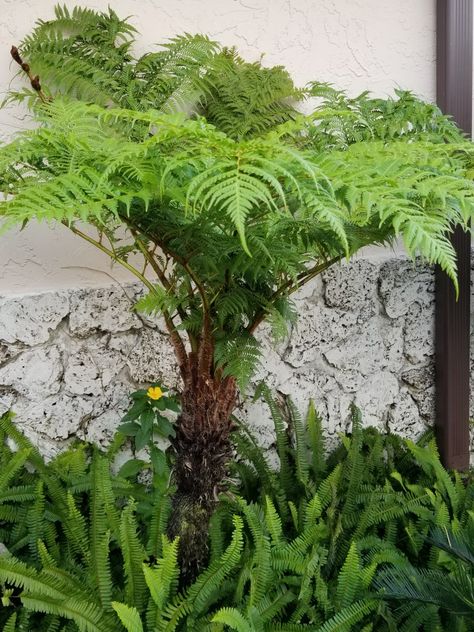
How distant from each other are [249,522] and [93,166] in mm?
992

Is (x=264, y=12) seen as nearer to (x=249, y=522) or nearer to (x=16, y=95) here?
(x=16, y=95)

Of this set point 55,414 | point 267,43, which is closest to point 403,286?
point 267,43

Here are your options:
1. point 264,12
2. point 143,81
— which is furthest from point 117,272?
point 264,12

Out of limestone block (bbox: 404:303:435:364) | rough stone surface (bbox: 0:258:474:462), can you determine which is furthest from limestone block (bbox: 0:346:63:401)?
limestone block (bbox: 404:303:435:364)

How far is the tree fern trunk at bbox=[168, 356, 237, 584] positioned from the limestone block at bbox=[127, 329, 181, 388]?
484 millimetres

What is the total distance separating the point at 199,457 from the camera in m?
1.54

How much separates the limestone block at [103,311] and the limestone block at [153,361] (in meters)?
0.06

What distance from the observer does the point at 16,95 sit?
68.4 inches

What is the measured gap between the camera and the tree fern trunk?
152cm

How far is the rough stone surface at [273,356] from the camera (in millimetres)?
1905

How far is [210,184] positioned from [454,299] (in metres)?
1.63

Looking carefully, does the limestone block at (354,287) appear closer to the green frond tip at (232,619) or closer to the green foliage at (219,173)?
the green foliage at (219,173)

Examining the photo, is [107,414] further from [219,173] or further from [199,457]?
[219,173]

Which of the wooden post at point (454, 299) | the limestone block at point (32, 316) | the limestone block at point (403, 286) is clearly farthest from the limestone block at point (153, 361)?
the wooden post at point (454, 299)
